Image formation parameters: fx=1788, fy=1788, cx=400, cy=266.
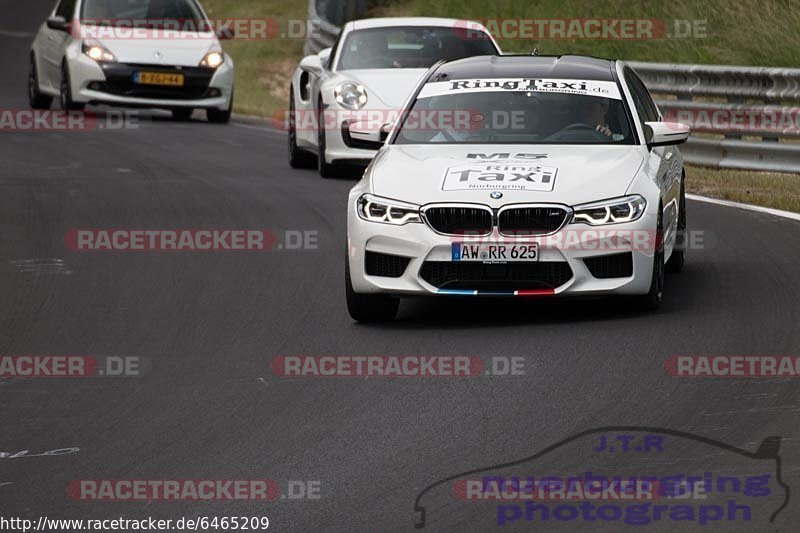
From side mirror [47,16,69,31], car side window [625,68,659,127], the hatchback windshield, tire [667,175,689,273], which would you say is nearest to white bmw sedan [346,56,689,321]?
car side window [625,68,659,127]

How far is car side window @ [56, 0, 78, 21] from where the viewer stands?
23163 millimetres

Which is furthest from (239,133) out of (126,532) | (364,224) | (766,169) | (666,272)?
(126,532)

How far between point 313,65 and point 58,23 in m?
6.05

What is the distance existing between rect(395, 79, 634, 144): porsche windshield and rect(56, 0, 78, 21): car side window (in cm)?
1290

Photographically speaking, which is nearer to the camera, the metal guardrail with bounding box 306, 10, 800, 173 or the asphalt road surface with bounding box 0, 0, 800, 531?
the asphalt road surface with bounding box 0, 0, 800, 531

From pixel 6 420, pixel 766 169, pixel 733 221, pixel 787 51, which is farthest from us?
pixel 787 51

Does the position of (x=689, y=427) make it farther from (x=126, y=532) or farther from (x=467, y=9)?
(x=467, y=9)

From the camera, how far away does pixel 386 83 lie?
1698 centimetres

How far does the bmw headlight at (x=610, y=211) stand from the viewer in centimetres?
955

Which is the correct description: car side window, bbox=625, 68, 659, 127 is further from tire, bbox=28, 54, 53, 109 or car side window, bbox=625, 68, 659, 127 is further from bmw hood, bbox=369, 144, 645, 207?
→ tire, bbox=28, 54, 53, 109

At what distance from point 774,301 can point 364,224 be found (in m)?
2.46

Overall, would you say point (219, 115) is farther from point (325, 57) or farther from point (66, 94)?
point (325, 57)

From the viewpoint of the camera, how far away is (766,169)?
1739 cm

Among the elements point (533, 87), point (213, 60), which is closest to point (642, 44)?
point (213, 60)
